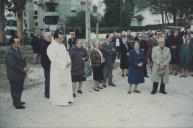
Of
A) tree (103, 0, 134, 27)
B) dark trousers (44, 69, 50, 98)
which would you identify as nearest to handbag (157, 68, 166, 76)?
dark trousers (44, 69, 50, 98)

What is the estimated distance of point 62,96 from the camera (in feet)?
38.0

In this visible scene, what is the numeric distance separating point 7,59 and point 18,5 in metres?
22.8

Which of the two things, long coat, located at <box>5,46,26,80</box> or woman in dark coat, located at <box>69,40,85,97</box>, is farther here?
woman in dark coat, located at <box>69,40,85,97</box>

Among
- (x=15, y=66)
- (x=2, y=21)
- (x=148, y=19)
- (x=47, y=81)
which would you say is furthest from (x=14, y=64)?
(x=148, y=19)

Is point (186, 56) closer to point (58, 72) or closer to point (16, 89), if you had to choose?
point (58, 72)

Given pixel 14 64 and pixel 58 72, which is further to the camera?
pixel 58 72

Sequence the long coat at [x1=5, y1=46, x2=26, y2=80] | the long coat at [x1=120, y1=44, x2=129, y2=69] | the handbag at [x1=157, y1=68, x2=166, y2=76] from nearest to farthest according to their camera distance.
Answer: the long coat at [x1=5, y1=46, x2=26, y2=80], the handbag at [x1=157, y1=68, x2=166, y2=76], the long coat at [x1=120, y1=44, x2=129, y2=69]

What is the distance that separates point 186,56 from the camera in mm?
17281

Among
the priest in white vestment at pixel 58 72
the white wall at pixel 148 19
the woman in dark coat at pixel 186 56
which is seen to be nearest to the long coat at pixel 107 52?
the priest in white vestment at pixel 58 72

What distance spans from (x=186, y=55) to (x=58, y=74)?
749 centimetres

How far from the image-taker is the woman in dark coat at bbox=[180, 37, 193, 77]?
17.1 metres

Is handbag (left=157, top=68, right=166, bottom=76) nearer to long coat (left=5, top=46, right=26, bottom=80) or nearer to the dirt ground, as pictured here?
the dirt ground

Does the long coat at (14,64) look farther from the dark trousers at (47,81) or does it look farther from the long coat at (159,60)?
the long coat at (159,60)

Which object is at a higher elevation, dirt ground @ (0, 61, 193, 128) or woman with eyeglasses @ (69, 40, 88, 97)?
woman with eyeglasses @ (69, 40, 88, 97)
